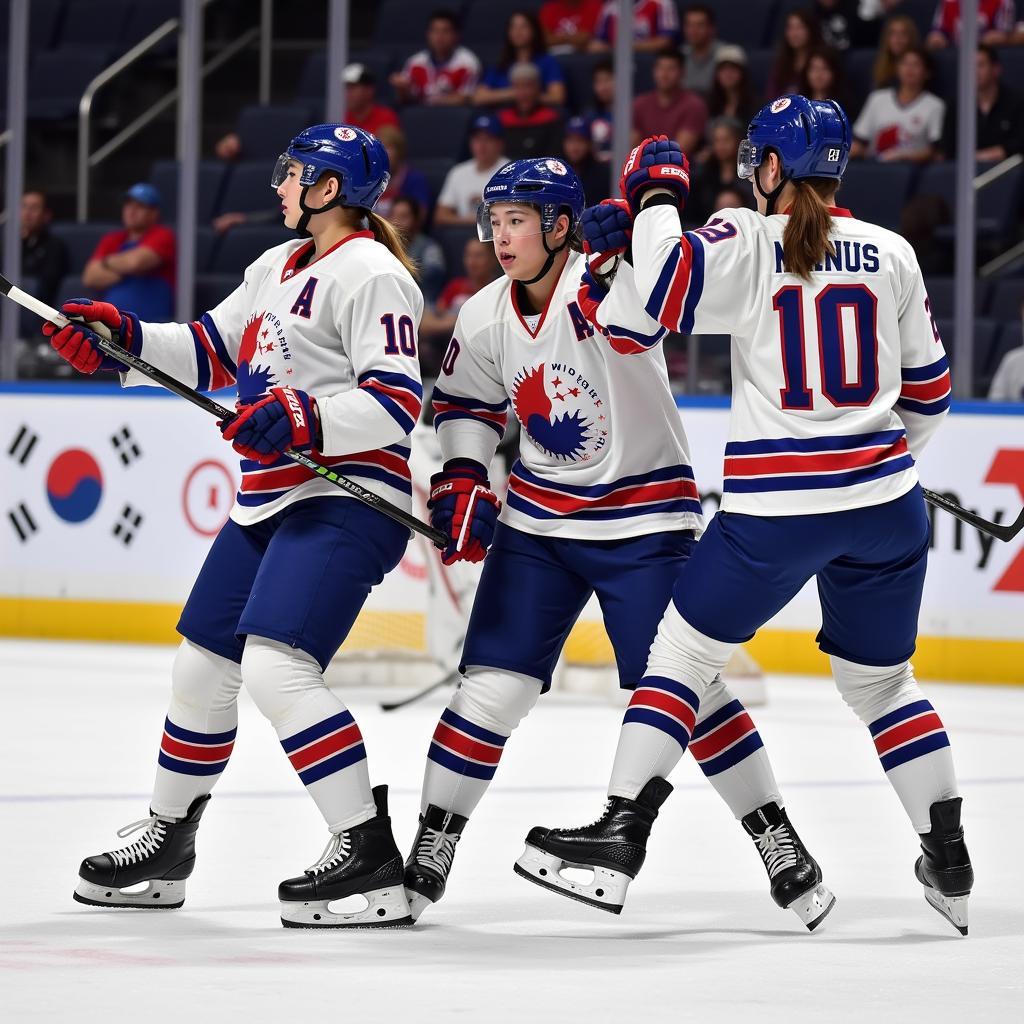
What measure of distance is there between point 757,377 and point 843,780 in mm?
2055

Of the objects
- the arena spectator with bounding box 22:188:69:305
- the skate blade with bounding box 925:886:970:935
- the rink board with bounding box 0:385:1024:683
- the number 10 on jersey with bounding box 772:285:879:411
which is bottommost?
the rink board with bounding box 0:385:1024:683

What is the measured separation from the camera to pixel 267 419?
329 centimetres

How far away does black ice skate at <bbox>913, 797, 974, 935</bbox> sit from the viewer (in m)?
3.38

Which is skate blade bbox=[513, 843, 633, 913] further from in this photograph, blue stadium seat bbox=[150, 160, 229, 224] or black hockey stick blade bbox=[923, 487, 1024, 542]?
blue stadium seat bbox=[150, 160, 229, 224]

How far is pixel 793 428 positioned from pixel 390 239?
0.74 meters

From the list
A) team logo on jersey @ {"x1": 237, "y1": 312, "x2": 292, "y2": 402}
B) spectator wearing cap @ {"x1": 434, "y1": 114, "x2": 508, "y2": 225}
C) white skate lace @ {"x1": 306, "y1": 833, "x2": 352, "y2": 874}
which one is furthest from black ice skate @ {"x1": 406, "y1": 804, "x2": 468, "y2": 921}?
spectator wearing cap @ {"x1": 434, "y1": 114, "x2": 508, "y2": 225}

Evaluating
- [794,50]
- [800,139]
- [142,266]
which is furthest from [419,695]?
[800,139]

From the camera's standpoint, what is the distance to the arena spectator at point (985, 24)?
8.55m

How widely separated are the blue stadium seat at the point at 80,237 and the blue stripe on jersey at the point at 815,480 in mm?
6531

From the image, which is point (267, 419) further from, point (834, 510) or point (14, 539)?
point (14, 539)

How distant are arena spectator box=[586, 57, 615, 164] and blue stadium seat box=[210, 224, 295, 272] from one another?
124 centimetres

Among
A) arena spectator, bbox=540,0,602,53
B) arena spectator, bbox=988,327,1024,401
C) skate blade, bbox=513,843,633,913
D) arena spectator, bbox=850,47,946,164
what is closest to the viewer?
skate blade, bbox=513,843,633,913

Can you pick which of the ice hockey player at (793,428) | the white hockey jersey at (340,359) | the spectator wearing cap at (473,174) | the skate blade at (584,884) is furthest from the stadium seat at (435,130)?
the skate blade at (584,884)

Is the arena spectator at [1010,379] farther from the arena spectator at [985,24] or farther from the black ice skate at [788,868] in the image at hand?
the black ice skate at [788,868]
